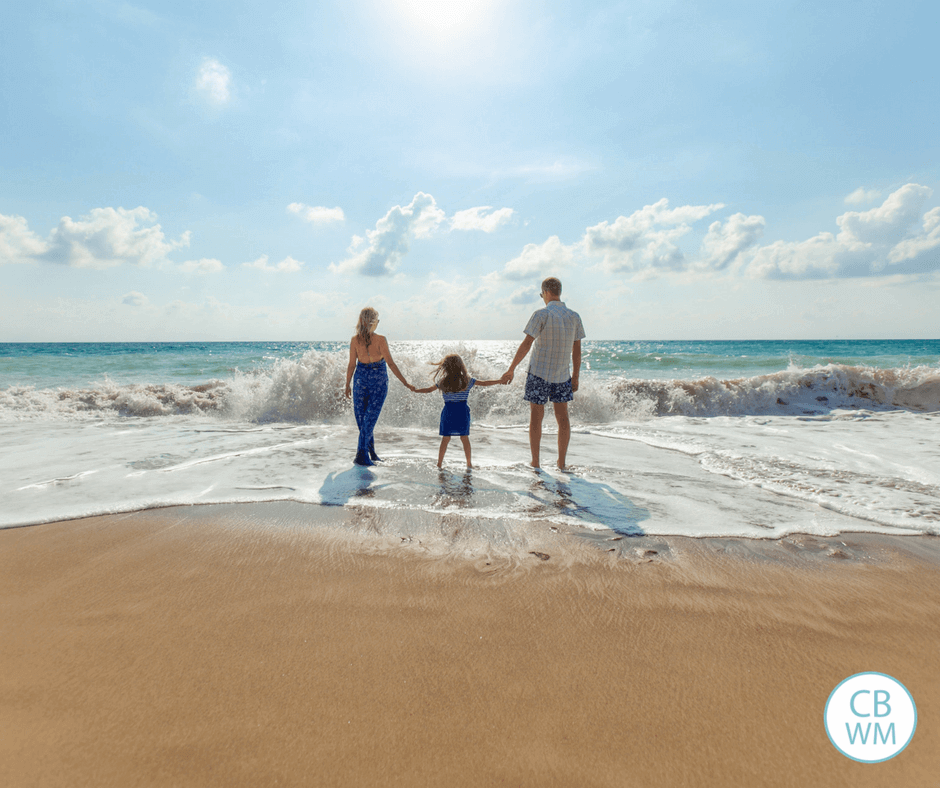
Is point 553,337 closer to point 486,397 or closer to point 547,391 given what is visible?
point 547,391

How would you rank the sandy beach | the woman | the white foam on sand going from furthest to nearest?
the woman < the white foam on sand < the sandy beach

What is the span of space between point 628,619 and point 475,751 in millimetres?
1067

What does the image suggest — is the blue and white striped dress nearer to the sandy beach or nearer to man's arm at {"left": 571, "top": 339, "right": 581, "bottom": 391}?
man's arm at {"left": 571, "top": 339, "right": 581, "bottom": 391}

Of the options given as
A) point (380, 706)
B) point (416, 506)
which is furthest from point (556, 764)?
point (416, 506)

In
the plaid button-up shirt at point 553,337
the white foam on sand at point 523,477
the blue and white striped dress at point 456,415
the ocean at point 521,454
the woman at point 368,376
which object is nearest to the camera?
the white foam on sand at point 523,477

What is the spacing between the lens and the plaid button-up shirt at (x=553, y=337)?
5.29m

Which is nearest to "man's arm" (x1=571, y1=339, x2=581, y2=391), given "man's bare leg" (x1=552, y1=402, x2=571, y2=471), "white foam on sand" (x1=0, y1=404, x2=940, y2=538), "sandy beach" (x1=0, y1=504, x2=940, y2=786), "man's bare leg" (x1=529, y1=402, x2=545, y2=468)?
"man's bare leg" (x1=552, y1=402, x2=571, y2=471)

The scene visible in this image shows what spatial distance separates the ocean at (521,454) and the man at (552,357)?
589 millimetres

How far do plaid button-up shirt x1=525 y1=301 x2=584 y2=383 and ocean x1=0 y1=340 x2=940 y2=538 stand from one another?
1.14 m

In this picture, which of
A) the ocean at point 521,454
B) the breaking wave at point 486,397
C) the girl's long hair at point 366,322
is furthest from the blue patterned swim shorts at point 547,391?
the breaking wave at point 486,397

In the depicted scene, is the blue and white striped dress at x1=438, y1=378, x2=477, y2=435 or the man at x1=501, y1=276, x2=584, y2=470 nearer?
the man at x1=501, y1=276, x2=584, y2=470

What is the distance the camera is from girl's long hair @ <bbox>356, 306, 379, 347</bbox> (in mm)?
5551

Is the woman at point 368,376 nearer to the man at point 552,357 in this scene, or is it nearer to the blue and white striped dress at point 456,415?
the blue and white striped dress at point 456,415

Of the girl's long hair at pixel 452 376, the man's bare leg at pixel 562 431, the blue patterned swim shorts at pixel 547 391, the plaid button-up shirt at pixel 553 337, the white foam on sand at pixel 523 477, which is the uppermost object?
the plaid button-up shirt at pixel 553 337
